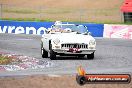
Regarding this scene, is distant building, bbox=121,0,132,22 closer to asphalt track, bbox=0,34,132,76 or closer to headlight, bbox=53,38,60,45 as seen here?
asphalt track, bbox=0,34,132,76

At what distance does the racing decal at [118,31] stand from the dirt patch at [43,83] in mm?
21605

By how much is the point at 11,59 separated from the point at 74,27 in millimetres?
3637

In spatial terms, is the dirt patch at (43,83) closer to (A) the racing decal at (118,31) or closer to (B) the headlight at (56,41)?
(B) the headlight at (56,41)

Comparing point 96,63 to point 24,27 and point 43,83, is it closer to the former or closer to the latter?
point 43,83

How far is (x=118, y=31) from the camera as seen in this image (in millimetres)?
37000

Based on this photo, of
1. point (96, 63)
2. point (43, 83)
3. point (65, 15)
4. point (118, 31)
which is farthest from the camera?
point (65, 15)

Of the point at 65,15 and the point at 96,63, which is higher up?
the point at 96,63

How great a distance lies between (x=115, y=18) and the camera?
51.6 meters

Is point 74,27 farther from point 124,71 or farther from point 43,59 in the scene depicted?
point 124,71

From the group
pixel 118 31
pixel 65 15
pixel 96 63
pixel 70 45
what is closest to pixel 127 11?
pixel 118 31

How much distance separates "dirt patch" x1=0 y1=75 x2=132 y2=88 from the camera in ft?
44.3

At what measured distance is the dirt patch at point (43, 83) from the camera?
13.5 metres

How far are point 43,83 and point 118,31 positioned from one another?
76.9 ft

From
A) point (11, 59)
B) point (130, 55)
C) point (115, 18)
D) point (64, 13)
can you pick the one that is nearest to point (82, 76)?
point (11, 59)
